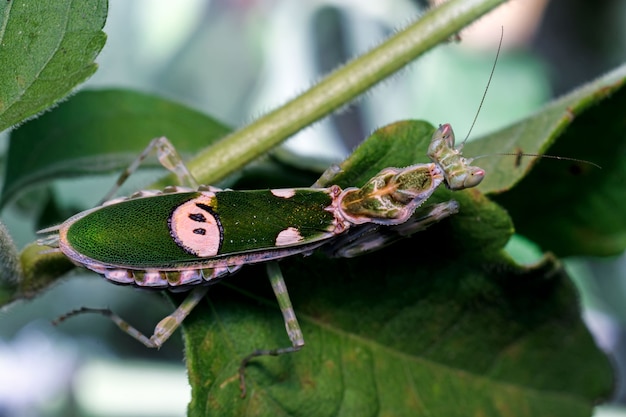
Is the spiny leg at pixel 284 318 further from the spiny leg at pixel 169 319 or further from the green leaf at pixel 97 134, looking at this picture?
the green leaf at pixel 97 134

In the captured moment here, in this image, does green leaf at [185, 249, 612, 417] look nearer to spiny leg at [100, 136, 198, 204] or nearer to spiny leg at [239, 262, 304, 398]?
spiny leg at [239, 262, 304, 398]

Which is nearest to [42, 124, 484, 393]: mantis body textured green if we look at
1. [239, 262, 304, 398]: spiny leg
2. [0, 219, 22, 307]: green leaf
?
[239, 262, 304, 398]: spiny leg

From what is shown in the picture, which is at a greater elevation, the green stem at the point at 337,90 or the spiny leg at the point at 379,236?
the green stem at the point at 337,90

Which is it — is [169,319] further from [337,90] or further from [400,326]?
[337,90]

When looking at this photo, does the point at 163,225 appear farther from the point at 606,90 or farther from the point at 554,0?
the point at 554,0

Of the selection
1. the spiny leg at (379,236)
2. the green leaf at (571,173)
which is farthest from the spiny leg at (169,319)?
the green leaf at (571,173)

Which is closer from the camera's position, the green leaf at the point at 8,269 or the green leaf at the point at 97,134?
the green leaf at the point at 8,269

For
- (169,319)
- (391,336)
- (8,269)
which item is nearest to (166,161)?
(169,319)

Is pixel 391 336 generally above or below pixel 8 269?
below
